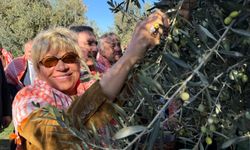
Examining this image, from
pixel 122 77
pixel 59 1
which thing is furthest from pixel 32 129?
pixel 59 1

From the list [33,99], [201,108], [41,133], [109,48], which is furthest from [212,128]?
[109,48]

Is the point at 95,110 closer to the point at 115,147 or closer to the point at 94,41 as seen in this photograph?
the point at 115,147

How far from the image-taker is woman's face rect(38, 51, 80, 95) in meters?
1.90

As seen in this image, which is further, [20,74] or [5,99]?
[20,74]

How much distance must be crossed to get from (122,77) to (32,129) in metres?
0.46

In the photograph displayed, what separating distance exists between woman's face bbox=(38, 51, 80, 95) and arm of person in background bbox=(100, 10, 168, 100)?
0.38 m

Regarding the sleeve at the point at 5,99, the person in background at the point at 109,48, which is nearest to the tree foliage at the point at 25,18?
the person in background at the point at 109,48

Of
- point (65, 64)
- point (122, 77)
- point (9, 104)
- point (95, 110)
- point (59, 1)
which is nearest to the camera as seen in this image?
point (122, 77)

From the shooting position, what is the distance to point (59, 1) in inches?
1245

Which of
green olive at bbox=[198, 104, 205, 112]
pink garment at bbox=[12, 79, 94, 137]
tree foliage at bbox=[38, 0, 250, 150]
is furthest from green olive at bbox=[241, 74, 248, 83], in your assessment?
pink garment at bbox=[12, 79, 94, 137]

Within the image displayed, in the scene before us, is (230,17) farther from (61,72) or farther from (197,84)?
(61,72)

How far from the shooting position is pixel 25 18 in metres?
26.9

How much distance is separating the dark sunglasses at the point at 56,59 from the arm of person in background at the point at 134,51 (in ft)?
1.24

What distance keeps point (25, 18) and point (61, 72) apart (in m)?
25.9
